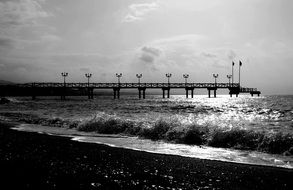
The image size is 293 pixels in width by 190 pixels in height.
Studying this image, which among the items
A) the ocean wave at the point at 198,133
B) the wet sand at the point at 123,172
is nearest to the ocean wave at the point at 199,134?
the ocean wave at the point at 198,133

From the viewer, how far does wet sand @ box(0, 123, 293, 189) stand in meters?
5.94

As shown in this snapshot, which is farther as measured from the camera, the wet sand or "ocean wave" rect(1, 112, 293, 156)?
"ocean wave" rect(1, 112, 293, 156)

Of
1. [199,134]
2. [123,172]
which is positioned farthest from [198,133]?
[123,172]

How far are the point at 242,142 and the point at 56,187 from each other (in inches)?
304

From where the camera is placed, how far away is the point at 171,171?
709 centimetres

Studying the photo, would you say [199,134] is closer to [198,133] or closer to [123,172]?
[198,133]

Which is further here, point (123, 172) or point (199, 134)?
point (199, 134)

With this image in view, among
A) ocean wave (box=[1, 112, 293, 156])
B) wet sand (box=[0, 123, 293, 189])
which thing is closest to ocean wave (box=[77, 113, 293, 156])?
ocean wave (box=[1, 112, 293, 156])

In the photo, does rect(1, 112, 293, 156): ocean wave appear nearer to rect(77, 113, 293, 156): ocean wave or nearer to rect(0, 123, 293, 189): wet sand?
rect(77, 113, 293, 156): ocean wave

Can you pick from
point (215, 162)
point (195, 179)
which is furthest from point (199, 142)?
point (195, 179)

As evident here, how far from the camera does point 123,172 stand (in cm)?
687

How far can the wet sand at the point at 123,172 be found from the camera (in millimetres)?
5938

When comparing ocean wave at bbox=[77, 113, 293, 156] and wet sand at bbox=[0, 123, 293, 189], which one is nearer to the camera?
wet sand at bbox=[0, 123, 293, 189]

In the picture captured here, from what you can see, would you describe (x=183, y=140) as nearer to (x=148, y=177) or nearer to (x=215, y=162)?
(x=215, y=162)
